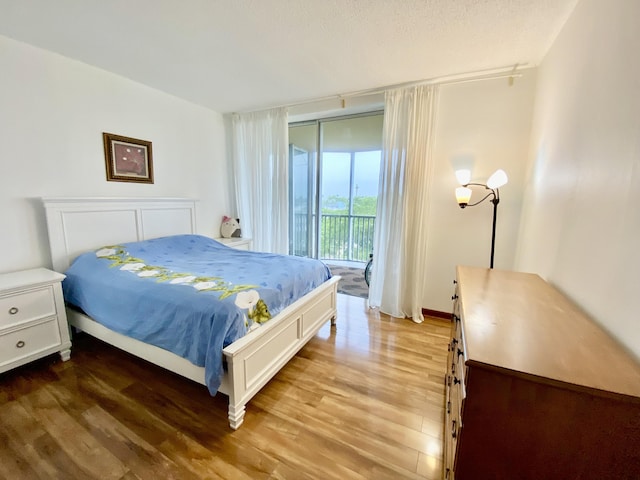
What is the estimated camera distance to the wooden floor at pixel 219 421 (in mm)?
1375

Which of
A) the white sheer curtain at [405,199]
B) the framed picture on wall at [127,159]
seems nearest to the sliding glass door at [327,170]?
the white sheer curtain at [405,199]

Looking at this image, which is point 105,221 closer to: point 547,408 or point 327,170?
→ point 327,170

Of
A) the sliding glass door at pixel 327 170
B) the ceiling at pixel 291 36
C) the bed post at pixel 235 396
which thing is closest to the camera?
the bed post at pixel 235 396

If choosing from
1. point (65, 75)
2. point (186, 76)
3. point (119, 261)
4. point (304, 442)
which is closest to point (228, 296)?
point (304, 442)

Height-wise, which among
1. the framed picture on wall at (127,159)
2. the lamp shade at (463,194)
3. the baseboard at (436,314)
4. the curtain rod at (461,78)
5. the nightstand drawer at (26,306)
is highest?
the curtain rod at (461,78)

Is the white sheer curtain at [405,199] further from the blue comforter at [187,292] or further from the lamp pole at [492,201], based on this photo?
the blue comforter at [187,292]

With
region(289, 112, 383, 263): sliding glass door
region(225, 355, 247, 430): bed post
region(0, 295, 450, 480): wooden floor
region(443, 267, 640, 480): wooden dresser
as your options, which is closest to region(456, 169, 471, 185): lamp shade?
region(289, 112, 383, 263): sliding glass door

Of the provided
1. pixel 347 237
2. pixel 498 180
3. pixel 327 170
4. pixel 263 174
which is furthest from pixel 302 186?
pixel 498 180

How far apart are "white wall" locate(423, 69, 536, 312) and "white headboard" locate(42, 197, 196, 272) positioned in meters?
3.13

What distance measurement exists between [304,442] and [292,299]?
36.8 inches

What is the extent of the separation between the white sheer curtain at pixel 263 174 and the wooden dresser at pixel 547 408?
10.7 ft

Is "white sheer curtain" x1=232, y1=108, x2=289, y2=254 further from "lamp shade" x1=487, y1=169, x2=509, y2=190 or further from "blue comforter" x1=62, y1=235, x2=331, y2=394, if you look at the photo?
"lamp shade" x1=487, y1=169, x2=509, y2=190

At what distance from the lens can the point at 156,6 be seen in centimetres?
172

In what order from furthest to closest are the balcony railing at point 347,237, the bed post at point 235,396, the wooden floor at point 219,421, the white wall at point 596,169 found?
the balcony railing at point 347,237, the bed post at point 235,396, the wooden floor at point 219,421, the white wall at point 596,169
